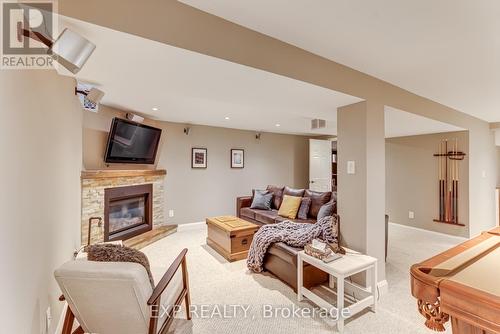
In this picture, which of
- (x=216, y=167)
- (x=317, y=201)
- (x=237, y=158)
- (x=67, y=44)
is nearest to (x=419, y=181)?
(x=317, y=201)

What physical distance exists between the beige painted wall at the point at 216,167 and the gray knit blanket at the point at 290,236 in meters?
2.40

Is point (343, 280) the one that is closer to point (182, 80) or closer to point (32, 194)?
point (182, 80)

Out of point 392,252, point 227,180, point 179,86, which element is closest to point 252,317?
point 179,86

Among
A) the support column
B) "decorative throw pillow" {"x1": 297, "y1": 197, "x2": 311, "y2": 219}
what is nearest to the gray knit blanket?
the support column

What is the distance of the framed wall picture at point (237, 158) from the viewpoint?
555 cm

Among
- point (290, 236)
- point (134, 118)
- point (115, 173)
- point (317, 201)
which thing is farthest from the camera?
point (317, 201)

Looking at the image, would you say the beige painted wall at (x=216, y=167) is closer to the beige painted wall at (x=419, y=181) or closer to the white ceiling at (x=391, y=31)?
the beige painted wall at (x=419, y=181)

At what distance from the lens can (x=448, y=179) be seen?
4.43 m

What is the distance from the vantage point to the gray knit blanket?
2646mm

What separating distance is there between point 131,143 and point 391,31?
3.68m

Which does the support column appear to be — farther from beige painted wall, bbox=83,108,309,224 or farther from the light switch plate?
beige painted wall, bbox=83,108,309,224

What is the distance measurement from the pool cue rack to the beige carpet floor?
Answer: 3.46 ft
